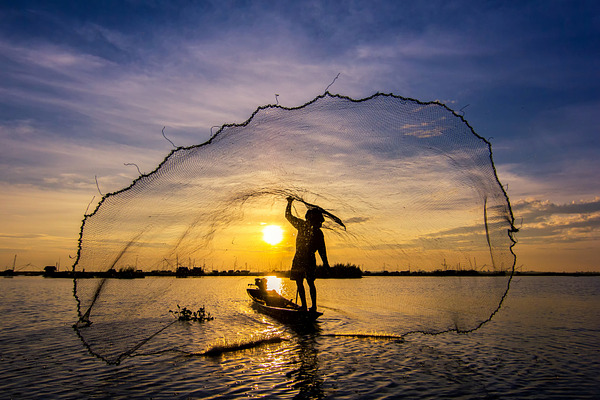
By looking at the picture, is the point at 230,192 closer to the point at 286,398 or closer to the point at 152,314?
the point at 286,398

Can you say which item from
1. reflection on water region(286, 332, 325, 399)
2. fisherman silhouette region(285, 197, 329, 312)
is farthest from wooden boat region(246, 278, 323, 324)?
reflection on water region(286, 332, 325, 399)

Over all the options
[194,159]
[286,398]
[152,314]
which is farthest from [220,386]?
[152,314]

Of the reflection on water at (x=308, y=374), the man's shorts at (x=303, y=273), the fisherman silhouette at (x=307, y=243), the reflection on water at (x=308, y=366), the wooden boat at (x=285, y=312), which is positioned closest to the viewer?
the reflection on water at (x=308, y=374)

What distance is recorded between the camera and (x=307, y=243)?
13039 millimetres

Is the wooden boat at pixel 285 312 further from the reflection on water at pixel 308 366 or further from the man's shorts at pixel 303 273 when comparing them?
the man's shorts at pixel 303 273

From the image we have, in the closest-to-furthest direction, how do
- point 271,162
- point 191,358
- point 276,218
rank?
1. point 271,162
2. point 191,358
3. point 276,218

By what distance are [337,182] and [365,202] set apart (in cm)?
89

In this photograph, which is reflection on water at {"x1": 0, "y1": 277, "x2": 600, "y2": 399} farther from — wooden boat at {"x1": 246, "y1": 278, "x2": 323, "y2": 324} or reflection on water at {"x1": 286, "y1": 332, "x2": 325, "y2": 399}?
wooden boat at {"x1": 246, "y1": 278, "x2": 323, "y2": 324}

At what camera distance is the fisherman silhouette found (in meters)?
12.2

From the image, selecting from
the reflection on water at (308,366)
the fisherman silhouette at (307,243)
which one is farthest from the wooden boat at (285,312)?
the fisherman silhouette at (307,243)

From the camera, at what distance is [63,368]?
33.3ft

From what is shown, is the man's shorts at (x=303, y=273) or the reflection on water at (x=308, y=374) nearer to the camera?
the reflection on water at (x=308, y=374)

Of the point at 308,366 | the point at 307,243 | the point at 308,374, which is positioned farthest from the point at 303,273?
the point at 308,374

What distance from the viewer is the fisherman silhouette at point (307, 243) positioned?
12242mm
